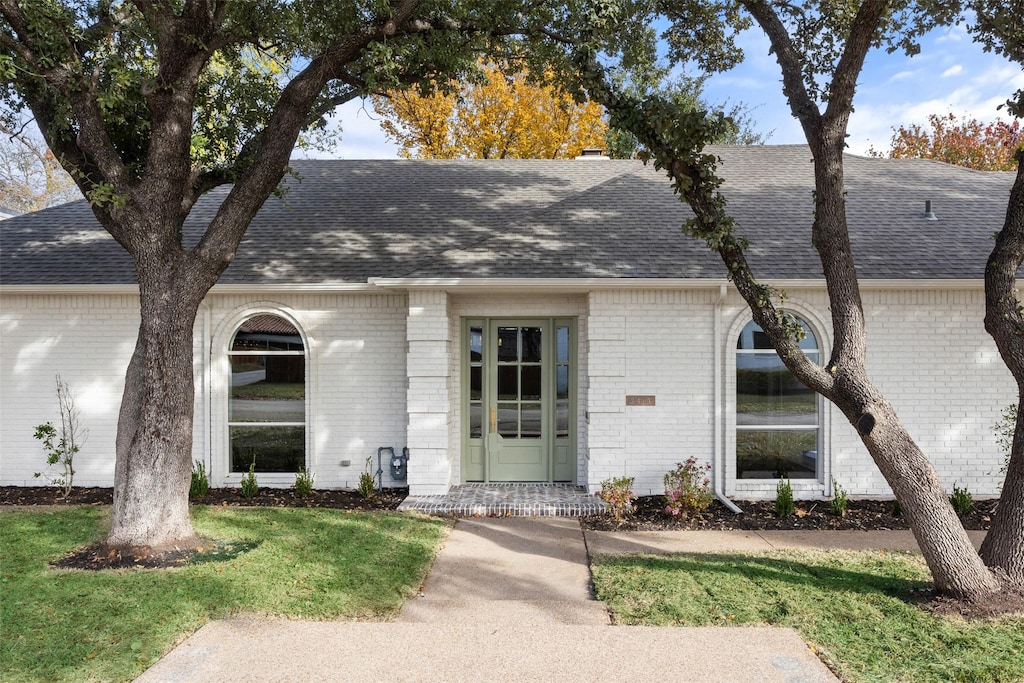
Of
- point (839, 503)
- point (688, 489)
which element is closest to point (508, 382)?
point (688, 489)

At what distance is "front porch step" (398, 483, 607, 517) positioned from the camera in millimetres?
7844

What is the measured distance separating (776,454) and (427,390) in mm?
4656

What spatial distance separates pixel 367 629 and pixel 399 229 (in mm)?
6765

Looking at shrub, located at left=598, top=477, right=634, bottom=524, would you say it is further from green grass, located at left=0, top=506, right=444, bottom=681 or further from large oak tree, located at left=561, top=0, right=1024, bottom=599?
large oak tree, located at left=561, top=0, right=1024, bottom=599

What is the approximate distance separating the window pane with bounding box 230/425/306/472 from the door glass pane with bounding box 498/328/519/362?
293 cm

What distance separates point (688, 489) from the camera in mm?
7910

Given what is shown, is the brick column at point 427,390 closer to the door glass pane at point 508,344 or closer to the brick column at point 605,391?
the door glass pane at point 508,344

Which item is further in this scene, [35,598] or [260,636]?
[35,598]

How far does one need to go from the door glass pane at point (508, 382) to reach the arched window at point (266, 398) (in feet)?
8.86

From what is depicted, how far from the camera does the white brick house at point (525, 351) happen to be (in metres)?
8.58

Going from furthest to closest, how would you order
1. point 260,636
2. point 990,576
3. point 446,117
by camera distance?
point 446,117 < point 990,576 < point 260,636

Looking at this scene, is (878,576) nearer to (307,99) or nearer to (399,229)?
(307,99)

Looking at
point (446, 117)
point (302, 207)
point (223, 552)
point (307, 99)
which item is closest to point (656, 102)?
point (307, 99)

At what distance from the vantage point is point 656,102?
18.4 ft
